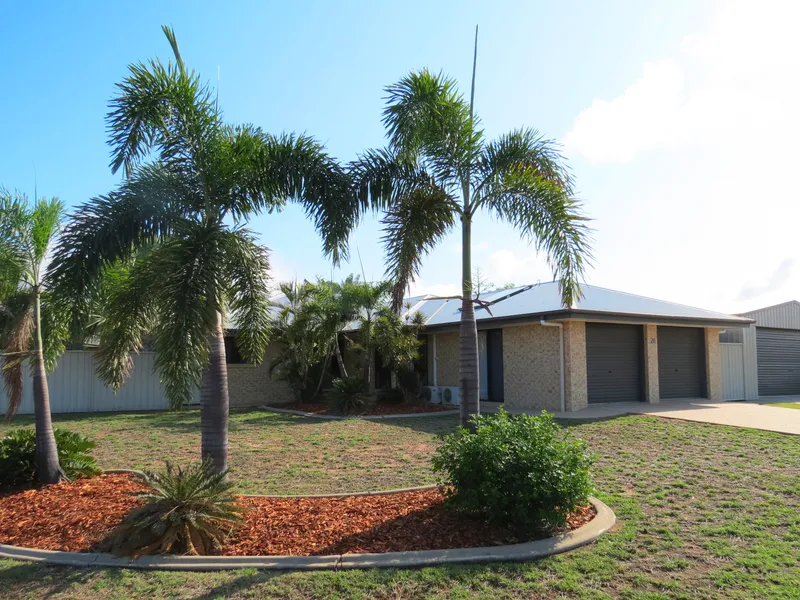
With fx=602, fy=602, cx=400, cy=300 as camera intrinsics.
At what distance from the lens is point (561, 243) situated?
8.09m

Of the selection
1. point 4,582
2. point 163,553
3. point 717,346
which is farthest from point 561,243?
point 717,346

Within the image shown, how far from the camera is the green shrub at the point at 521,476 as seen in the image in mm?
5547

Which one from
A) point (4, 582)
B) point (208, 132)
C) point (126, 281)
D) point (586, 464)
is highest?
point (208, 132)


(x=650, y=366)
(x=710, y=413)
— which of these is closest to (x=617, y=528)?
(x=710, y=413)

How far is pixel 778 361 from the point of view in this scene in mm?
23406

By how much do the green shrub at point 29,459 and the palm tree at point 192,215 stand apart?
5.27 ft

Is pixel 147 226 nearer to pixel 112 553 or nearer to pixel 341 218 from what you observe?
pixel 341 218

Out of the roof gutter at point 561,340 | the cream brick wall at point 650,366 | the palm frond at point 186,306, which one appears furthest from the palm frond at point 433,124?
the cream brick wall at point 650,366

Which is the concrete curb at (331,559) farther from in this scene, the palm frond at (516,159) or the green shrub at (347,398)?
the green shrub at (347,398)

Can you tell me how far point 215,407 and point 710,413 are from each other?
12953 millimetres

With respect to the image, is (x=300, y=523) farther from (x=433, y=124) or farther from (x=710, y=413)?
(x=710, y=413)

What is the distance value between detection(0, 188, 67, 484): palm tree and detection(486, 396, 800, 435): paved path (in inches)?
435

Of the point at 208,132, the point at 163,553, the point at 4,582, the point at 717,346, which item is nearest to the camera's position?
the point at 4,582

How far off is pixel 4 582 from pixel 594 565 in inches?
195
